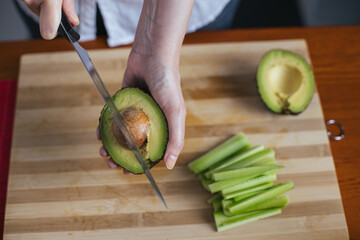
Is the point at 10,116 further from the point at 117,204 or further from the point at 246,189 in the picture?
the point at 246,189

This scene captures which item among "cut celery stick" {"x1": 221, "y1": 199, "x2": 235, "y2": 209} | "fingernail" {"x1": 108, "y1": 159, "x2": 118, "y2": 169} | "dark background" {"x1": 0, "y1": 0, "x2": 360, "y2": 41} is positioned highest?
"fingernail" {"x1": 108, "y1": 159, "x2": 118, "y2": 169}

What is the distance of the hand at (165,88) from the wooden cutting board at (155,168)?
0.15 metres

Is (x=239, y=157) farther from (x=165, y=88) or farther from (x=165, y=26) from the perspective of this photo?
(x=165, y=26)

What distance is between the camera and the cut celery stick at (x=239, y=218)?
1.42 metres

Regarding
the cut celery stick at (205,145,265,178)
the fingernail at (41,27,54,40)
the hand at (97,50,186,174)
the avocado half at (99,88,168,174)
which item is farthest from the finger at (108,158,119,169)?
the fingernail at (41,27,54,40)

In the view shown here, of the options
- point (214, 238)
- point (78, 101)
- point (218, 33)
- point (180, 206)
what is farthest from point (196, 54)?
point (214, 238)

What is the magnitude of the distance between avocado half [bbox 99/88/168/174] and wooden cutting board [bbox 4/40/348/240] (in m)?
0.21

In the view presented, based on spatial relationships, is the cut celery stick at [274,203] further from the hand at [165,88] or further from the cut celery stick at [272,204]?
the hand at [165,88]

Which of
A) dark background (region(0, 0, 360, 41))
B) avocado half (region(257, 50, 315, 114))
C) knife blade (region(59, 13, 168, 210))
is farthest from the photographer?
dark background (region(0, 0, 360, 41))

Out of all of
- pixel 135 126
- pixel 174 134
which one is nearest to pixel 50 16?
pixel 135 126

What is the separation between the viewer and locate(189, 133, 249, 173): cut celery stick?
1519 millimetres

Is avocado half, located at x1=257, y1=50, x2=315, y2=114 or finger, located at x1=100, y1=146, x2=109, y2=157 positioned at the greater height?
avocado half, located at x1=257, y1=50, x2=315, y2=114

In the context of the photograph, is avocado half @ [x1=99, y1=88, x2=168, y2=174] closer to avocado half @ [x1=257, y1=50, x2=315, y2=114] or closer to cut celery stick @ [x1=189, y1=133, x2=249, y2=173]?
cut celery stick @ [x1=189, y1=133, x2=249, y2=173]

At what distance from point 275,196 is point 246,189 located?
0.33 feet
